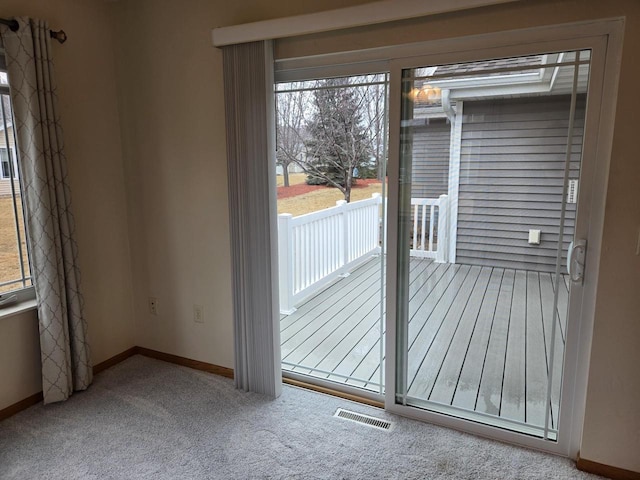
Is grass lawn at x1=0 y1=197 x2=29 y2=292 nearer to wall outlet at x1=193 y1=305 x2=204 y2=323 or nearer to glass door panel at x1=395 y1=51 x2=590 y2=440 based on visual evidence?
wall outlet at x1=193 y1=305 x2=204 y2=323

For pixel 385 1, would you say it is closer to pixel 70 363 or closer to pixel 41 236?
pixel 41 236

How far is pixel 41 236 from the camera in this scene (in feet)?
7.73

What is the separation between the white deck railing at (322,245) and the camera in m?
3.83

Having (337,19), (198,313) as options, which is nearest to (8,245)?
(198,313)

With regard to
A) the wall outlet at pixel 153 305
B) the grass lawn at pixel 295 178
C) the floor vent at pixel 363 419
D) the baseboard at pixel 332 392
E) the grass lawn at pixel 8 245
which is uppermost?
the grass lawn at pixel 295 178

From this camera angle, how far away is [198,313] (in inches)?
A: 114

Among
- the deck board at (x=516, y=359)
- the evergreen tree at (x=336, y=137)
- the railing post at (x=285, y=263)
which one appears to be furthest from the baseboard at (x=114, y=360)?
the deck board at (x=516, y=359)

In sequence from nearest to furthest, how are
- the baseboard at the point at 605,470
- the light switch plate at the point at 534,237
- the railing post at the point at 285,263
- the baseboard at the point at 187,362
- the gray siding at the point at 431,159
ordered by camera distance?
the baseboard at the point at 605,470, the light switch plate at the point at 534,237, the gray siding at the point at 431,159, the baseboard at the point at 187,362, the railing post at the point at 285,263

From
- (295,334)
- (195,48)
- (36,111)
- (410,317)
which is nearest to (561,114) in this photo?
(410,317)

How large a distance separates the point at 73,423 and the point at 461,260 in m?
2.30

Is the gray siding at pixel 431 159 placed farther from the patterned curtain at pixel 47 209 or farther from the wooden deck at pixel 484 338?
the patterned curtain at pixel 47 209

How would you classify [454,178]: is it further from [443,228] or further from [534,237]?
[534,237]

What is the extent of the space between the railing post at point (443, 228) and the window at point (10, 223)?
2.39 m

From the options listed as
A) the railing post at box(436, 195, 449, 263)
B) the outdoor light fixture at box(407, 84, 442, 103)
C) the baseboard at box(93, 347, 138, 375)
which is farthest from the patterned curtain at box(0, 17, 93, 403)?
the railing post at box(436, 195, 449, 263)
